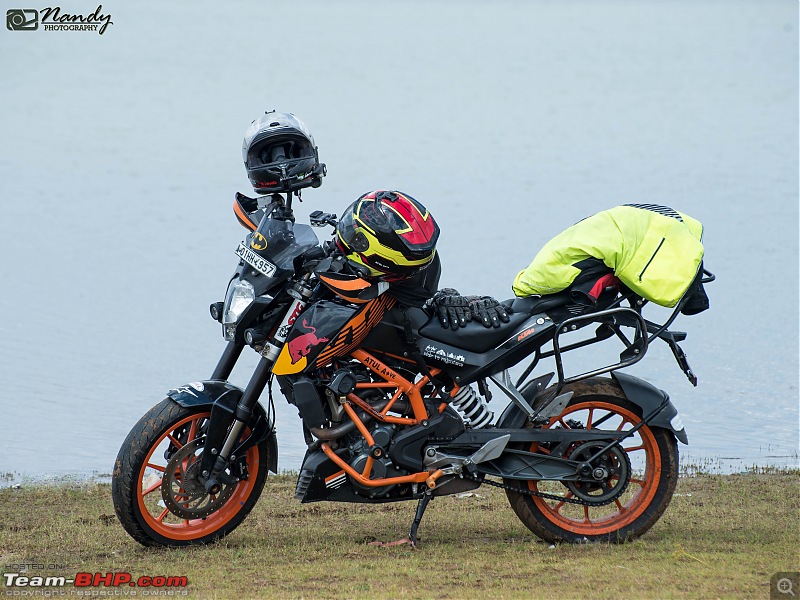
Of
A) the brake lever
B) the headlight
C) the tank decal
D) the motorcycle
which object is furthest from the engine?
the brake lever

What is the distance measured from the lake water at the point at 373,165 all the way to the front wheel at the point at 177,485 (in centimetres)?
184

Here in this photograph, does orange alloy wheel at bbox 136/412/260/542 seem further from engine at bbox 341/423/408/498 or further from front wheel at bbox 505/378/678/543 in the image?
front wheel at bbox 505/378/678/543

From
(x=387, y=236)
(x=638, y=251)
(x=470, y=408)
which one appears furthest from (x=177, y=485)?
(x=638, y=251)

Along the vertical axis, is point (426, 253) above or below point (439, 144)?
below

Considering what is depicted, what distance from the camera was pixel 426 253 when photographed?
5.88m

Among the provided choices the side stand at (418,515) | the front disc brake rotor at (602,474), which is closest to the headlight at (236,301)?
the side stand at (418,515)

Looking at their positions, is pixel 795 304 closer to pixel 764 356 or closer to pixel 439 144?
pixel 764 356

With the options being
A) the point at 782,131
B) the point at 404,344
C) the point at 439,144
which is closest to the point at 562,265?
the point at 404,344

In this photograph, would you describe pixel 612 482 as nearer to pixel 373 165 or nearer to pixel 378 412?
pixel 378 412

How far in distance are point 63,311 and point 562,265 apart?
7389mm

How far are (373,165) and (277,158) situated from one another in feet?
34.3

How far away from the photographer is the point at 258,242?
6.04 m

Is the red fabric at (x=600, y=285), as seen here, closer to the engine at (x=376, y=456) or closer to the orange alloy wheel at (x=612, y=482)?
the orange alloy wheel at (x=612, y=482)

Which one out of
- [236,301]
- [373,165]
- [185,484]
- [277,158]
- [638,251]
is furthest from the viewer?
[373,165]
